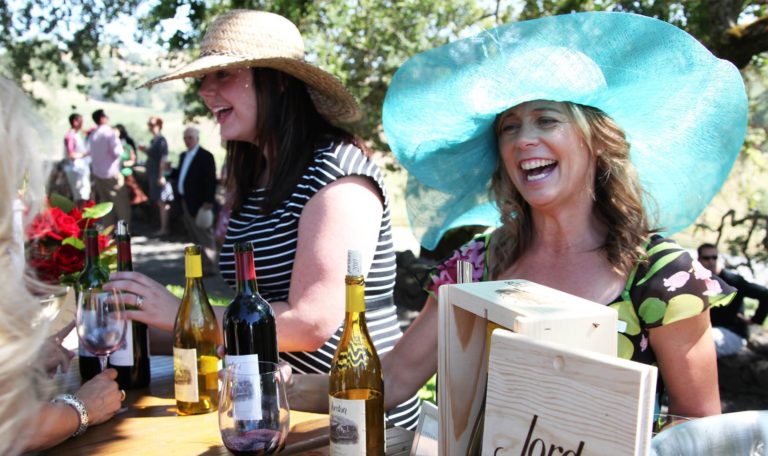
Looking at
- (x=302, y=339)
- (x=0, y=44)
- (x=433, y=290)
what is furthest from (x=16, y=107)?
(x=0, y=44)

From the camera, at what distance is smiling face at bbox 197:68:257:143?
2295 mm

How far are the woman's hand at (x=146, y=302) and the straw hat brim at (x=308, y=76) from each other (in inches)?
25.9

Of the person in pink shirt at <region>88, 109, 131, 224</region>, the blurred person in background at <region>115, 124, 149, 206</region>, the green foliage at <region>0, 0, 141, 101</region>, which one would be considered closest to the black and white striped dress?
the green foliage at <region>0, 0, 141, 101</region>

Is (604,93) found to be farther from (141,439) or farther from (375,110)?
(375,110)

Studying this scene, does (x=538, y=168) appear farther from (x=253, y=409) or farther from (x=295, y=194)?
(x=253, y=409)

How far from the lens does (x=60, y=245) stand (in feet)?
6.57

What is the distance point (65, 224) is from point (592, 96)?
1.45 metres

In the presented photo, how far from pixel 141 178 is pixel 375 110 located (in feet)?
26.5

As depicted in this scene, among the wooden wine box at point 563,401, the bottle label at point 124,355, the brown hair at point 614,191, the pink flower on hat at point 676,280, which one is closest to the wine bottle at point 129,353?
the bottle label at point 124,355

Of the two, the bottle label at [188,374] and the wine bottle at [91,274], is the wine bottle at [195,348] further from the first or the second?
the wine bottle at [91,274]

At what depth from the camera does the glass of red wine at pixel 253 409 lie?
4.19 ft

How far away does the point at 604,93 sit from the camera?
182cm

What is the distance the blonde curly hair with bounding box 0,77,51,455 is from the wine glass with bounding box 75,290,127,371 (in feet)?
2.05

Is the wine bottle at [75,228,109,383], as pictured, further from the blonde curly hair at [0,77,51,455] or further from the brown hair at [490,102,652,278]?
the brown hair at [490,102,652,278]
